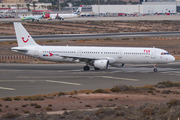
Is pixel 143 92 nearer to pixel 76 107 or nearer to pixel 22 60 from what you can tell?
pixel 76 107

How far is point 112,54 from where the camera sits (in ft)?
155

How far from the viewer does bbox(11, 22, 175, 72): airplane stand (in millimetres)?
46594

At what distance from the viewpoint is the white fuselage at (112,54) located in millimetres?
46656

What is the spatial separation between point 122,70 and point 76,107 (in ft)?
80.5

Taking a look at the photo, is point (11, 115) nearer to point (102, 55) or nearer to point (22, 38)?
point (102, 55)

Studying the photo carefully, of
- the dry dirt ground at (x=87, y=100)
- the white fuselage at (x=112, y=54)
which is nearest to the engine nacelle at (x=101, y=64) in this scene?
the white fuselage at (x=112, y=54)

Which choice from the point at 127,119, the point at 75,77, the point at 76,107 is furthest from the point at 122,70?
the point at 127,119

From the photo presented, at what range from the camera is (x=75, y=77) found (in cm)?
4166

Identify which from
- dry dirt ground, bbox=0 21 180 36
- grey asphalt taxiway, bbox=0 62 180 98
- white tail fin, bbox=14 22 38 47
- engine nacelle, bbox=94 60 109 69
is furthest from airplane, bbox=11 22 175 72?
dry dirt ground, bbox=0 21 180 36

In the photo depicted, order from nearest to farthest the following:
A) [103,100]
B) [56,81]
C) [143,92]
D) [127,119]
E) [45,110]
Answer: [127,119], [45,110], [103,100], [143,92], [56,81]

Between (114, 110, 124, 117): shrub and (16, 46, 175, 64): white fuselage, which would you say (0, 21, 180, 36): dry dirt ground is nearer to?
(16, 46, 175, 64): white fuselage

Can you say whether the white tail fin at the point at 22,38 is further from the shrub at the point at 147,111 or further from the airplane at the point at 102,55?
the shrub at the point at 147,111

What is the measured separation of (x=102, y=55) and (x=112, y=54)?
5.32 feet

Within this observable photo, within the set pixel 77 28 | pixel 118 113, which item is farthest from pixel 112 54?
pixel 77 28
